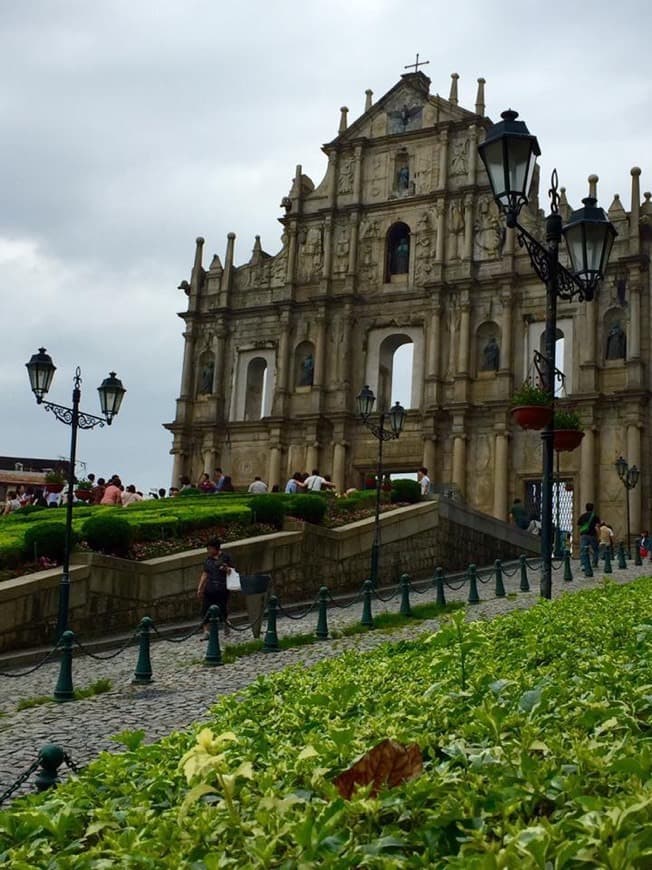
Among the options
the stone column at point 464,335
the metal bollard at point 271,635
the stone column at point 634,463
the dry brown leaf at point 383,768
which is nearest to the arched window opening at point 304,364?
the stone column at point 464,335

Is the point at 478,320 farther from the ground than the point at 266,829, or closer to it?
farther from the ground

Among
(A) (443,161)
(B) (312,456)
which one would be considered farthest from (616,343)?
(B) (312,456)

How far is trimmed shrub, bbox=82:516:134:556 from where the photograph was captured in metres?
17.2

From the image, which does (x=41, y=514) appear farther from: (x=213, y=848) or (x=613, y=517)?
(x=213, y=848)

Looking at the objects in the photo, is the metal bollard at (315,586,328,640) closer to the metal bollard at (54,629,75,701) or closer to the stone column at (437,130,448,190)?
the metal bollard at (54,629,75,701)

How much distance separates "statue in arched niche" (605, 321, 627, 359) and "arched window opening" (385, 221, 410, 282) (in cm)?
888

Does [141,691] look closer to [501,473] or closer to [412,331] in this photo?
[501,473]

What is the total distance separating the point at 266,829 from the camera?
307 centimetres

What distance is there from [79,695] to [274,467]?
28987 mm

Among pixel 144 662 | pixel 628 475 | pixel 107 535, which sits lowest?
pixel 144 662

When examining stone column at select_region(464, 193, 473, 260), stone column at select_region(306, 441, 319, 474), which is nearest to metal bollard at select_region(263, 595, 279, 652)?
stone column at select_region(306, 441, 319, 474)

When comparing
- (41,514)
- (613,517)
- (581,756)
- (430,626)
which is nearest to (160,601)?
(430,626)

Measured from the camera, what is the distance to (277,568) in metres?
19.9

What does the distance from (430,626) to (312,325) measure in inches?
1070
